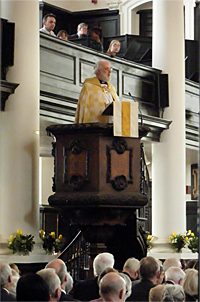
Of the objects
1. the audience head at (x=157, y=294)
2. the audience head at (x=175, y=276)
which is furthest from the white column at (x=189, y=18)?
the audience head at (x=157, y=294)

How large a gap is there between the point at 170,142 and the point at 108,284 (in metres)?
6.90

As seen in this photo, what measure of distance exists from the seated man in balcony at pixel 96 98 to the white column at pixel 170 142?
116 inches

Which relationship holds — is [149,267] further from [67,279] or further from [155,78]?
[155,78]

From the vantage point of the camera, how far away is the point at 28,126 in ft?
28.3

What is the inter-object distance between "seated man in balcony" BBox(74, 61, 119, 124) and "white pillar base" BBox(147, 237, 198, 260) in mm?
3234

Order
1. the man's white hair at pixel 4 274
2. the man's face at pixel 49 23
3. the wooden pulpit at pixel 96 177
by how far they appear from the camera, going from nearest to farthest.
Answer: the man's white hair at pixel 4 274
the wooden pulpit at pixel 96 177
the man's face at pixel 49 23

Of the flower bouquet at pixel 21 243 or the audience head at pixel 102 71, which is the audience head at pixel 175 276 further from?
the audience head at pixel 102 71

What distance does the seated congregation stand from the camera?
411 cm

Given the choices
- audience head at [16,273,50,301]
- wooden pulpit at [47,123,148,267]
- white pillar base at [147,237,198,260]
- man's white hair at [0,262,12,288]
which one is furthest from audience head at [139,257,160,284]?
white pillar base at [147,237,198,260]

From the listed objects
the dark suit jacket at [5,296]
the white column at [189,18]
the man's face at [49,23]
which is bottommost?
the dark suit jacket at [5,296]

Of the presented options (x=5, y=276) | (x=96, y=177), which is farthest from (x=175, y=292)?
(x=96, y=177)

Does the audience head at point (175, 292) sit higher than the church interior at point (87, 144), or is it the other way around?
the church interior at point (87, 144)

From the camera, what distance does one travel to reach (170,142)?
1120 cm

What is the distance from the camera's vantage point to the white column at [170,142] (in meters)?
11.0
